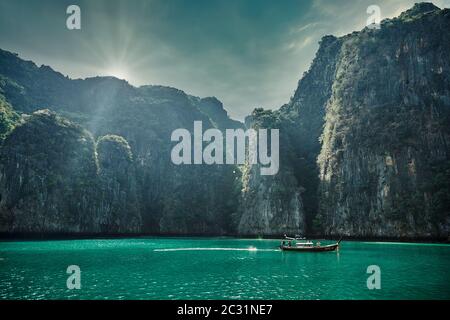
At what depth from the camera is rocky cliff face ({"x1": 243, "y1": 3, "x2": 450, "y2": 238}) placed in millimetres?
99312

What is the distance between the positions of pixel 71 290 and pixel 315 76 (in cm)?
17081

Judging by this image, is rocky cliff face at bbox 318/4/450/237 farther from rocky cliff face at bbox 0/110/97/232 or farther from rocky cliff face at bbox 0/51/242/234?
rocky cliff face at bbox 0/110/97/232

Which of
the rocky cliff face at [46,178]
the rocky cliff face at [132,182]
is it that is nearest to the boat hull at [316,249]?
the rocky cliff face at [132,182]

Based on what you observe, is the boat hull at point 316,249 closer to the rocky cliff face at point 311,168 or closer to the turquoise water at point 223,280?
the turquoise water at point 223,280

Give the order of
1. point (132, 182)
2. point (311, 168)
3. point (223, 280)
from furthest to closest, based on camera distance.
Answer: point (132, 182) → point (311, 168) → point (223, 280)

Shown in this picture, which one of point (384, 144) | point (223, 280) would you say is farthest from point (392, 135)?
point (223, 280)

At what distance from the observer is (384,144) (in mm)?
109562

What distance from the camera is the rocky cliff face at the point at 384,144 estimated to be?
326ft

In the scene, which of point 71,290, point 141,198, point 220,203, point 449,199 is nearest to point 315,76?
point 220,203

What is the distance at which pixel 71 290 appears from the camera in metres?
26.0

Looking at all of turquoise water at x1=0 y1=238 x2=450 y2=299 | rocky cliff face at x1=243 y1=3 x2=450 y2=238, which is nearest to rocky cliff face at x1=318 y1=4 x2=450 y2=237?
rocky cliff face at x1=243 y1=3 x2=450 y2=238

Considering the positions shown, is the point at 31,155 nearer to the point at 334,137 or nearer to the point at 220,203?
the point at 220,203

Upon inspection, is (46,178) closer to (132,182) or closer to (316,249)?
(132,182)

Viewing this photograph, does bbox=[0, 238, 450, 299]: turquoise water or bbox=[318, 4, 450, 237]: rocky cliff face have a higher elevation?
bbox=[318, 4, 450, 237]: rocky cliff face
